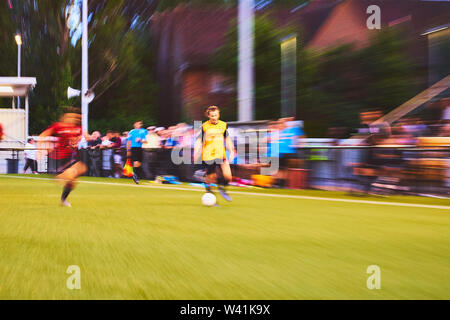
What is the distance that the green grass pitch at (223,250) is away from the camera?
4582mm

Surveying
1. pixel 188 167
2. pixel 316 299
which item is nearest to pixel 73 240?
pixel 316 299

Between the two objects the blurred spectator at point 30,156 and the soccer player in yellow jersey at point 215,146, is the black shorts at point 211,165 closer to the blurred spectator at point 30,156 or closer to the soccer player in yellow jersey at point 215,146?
the soccer player in yellow jersey at point 215,146

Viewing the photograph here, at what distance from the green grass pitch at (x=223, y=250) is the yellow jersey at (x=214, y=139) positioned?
98 centimetres

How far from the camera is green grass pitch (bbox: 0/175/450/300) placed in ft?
15.0

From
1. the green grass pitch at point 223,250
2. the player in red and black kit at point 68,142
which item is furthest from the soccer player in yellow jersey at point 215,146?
the player in red and black kit at point 68,142

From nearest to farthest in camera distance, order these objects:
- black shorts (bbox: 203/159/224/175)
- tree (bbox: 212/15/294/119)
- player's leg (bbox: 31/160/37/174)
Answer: black shorts (bbox: 203/159/224/175)
player's leg (bbox: 31/160/37/174)
tree (bbox: 212/15/294/119)

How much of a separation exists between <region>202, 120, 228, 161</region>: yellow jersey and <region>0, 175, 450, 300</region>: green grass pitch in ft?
3.20

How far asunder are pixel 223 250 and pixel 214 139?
5.19 meters

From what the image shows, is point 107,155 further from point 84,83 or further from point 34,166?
point 34,166

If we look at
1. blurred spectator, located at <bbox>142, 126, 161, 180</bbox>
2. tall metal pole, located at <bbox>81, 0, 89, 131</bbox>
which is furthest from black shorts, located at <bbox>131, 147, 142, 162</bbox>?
tall metal pole, located at <bbox>81, 0, 89, 131</bbox>

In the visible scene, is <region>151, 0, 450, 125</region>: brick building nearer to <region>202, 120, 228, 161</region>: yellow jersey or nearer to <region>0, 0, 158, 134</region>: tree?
<region>0, 0, 158, 134</region>: tree

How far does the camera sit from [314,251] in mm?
6266

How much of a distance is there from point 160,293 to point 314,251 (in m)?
2.31
